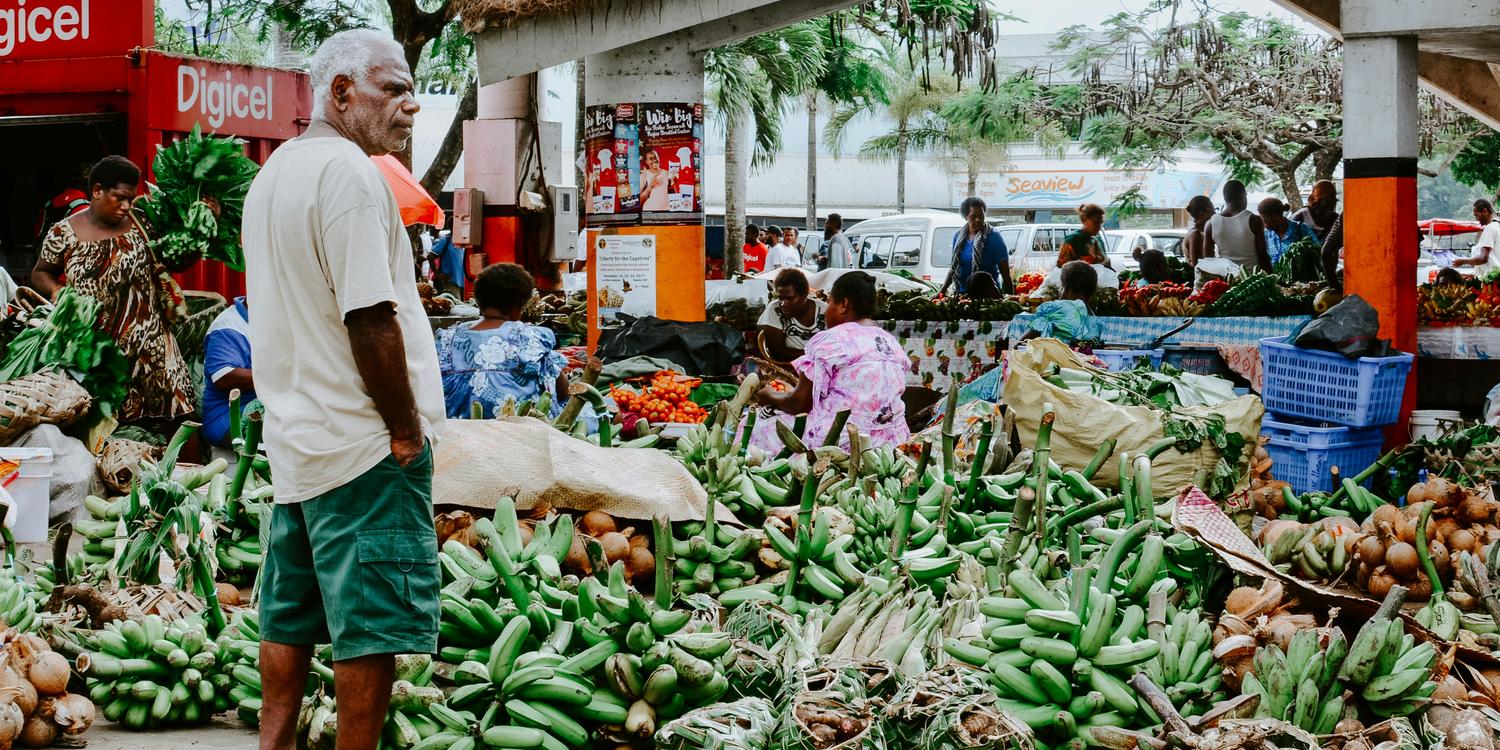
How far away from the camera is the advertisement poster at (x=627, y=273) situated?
31.7ft

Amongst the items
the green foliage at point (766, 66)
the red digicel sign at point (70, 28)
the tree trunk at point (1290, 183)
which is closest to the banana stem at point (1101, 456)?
the red digicel sign at point (70, 28)

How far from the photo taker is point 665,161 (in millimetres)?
9617

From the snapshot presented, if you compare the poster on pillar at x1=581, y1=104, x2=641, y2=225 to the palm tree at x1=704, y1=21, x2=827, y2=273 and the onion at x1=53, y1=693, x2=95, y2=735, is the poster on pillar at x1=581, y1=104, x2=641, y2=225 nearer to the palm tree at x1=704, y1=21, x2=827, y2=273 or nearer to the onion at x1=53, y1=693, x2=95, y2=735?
the onion at x1=53, y1=693, x2=95, y2=735

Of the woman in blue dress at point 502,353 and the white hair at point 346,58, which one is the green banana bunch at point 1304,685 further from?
the woman in blue dress at point 502,353

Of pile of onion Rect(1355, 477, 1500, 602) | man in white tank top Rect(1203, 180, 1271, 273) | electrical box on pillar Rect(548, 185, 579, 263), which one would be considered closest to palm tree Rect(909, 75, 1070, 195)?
electrical box on pillar Rect(548, 185, 579, 263)

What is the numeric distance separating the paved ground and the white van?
61.9 feet

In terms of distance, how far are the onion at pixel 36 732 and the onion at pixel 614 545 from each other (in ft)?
5.45

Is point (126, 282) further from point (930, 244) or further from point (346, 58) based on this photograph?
point (930, 244)

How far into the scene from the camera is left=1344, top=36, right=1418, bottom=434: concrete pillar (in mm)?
8273

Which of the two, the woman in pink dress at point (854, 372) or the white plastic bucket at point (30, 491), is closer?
the white plastic bucket at point (30, 491)

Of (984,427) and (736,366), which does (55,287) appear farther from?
(984,427)

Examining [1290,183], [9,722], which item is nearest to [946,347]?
[9,722]

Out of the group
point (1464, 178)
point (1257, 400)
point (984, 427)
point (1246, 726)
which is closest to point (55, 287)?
point (984, 427)

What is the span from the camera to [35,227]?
14047mm
